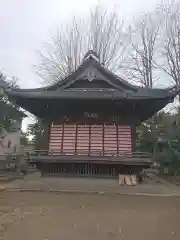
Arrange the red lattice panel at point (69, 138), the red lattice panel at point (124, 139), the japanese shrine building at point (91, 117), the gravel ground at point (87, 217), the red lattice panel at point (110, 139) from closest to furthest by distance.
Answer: the gravel ground at point (87, 217), the japanese shrine building at point (91, 117), the red lattice panel at point (110, 139), the red lattice panel at point (124, 139), the red lattice panel at point (69, 138)

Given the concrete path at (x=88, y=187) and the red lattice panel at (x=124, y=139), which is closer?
the concrete path at (x=88, y=187)

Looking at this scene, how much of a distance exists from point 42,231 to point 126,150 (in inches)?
443

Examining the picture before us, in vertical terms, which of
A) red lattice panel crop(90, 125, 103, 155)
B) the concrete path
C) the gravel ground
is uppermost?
red lattice panel crop(90, 125, 103, 155)

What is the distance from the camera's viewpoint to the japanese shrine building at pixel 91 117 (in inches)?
641

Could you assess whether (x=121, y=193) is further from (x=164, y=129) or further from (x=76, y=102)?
(x=164, y=129)

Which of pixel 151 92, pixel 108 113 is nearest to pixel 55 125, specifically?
pixel 108 113

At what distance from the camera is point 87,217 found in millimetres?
7586

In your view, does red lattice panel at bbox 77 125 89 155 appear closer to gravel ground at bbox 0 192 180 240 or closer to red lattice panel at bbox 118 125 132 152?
red lattice panel at bbox 118 125 132 152

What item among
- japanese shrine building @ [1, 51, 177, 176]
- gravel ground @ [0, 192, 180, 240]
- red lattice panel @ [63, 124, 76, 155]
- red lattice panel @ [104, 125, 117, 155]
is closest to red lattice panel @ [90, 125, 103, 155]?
japanese shrine building @ [1, 51, 177, 176]

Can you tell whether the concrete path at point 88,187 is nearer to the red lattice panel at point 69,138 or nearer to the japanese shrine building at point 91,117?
the japanese shrine building at point 91,117

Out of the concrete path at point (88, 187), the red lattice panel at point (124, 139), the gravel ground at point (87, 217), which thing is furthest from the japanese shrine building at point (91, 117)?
the gravel ground at point (87, 217)

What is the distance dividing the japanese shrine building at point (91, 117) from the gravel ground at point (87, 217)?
4.98m

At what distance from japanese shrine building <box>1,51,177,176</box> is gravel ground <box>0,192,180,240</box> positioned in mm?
4983

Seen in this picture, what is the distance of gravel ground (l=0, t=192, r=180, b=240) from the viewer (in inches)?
233
